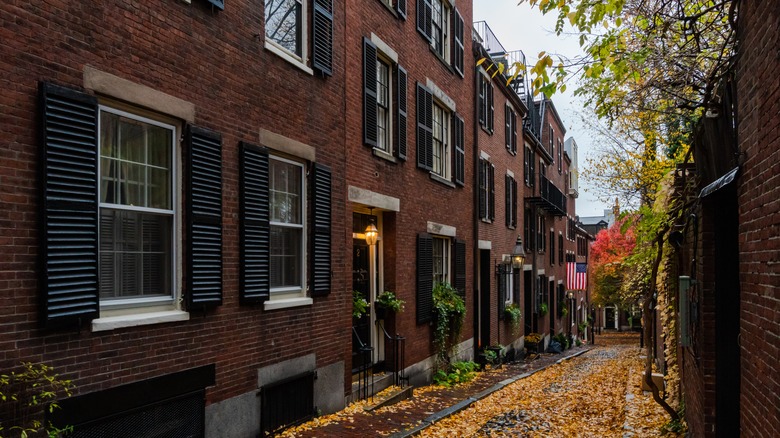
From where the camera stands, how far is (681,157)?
14062 millimetres

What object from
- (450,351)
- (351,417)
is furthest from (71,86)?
(450,351)

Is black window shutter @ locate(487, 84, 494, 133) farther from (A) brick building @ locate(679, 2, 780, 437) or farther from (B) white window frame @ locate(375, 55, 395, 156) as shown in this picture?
(A) brick building @ locate(679, 2, 780, 437)

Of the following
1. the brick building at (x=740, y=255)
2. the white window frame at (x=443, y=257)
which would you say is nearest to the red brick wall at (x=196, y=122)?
the brick building at (x=740, y=255)

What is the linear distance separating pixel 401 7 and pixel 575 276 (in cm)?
2864

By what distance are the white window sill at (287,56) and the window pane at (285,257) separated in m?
2.23

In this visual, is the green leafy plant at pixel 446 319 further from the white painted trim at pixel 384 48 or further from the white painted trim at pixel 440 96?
the white painted trim at pixel 384 48

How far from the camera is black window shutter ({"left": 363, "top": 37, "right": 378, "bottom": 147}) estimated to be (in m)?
11.2

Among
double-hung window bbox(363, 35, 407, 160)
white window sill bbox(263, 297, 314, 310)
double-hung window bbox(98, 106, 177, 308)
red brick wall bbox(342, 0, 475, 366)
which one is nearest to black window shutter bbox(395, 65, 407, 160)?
double-hung window bbox(363, 35, 407, 160)

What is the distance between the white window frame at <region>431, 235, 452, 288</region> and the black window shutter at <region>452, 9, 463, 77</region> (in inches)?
183

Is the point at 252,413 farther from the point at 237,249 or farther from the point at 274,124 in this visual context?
the point at 274,124

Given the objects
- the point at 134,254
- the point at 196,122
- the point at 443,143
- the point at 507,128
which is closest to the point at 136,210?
the point at 134,254

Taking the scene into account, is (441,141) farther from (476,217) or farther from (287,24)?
(287,24)

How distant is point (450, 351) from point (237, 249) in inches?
362

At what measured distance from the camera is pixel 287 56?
868 centimetres
